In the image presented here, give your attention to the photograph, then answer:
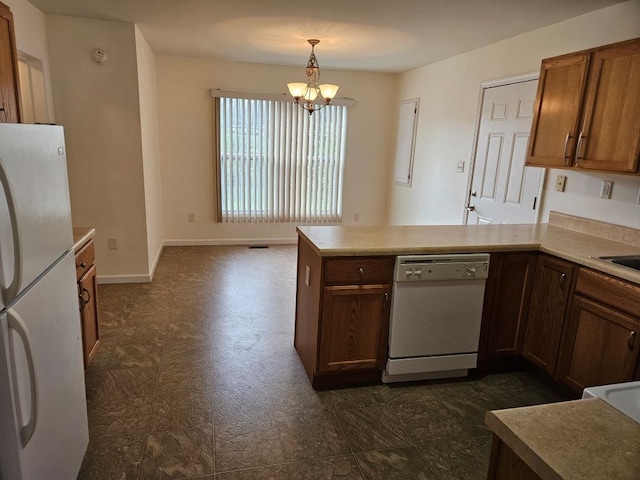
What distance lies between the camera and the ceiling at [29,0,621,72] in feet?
9.86

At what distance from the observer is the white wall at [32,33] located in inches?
121

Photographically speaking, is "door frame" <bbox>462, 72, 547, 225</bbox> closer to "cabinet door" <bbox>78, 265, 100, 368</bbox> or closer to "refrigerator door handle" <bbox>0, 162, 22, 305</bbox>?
"cabinet door" <bbox>78, 265, 100, 368</bbox>

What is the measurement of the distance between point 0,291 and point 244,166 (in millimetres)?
4790

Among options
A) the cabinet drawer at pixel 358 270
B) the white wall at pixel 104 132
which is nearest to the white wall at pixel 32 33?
the white wall at pixel 104 132

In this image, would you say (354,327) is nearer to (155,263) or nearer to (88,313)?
(88,313)

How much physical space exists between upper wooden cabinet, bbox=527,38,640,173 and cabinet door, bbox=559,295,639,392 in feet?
2.73

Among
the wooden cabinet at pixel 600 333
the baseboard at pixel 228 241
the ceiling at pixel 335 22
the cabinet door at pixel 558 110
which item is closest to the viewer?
the wooden cabinet at pixel 600 333

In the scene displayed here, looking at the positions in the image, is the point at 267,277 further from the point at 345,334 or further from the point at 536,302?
the point at 536,302

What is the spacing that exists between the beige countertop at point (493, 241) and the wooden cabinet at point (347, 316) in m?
0.08

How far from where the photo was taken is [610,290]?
2139 mm

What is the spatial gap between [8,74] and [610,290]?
3.44 m

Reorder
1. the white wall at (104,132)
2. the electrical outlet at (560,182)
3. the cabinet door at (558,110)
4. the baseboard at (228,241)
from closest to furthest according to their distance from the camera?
the cabinet door at (558,110), the electrical outlet at (560,182), the white wall at (104,132), the baseboard at (228,241)

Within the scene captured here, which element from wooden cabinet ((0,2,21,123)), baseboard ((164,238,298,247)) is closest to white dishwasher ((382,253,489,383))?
wooden cabinet ((0,2,21,123))

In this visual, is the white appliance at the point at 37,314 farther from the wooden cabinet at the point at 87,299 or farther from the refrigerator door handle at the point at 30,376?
the wooden cabinet at the point at 87,299
